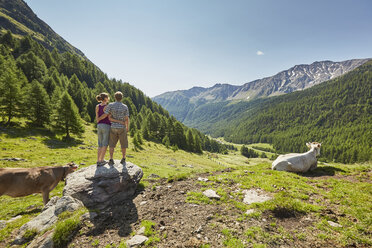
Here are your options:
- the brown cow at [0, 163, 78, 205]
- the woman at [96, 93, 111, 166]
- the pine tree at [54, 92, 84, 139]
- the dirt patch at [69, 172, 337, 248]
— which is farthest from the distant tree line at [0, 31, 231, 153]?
the dirt patch at [69, 172, 337, 248]

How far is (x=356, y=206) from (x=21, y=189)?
18.0 metres

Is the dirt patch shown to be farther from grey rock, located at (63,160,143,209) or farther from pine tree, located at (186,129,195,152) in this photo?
pine tree, located at (186,129,195,152)

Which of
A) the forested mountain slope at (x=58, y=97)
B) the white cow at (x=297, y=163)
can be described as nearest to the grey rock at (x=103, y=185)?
the white cow at (x=297, y=163)

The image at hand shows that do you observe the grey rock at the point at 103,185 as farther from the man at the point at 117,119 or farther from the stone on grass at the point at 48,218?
the man at the point at 117,119

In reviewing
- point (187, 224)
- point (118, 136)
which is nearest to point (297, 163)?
point (187, 224)

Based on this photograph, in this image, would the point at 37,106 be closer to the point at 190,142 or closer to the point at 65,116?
the point at 65,116

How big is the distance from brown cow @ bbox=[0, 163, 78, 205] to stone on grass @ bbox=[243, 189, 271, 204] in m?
12.5

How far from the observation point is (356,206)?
684cm

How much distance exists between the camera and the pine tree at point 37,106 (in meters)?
37.1

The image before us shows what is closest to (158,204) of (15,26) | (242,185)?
(242,185)

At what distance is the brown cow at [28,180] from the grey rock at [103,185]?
5.50 feet

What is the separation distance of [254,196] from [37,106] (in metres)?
53.0

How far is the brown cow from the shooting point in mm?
8180

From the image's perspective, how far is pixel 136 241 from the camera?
212 inches
